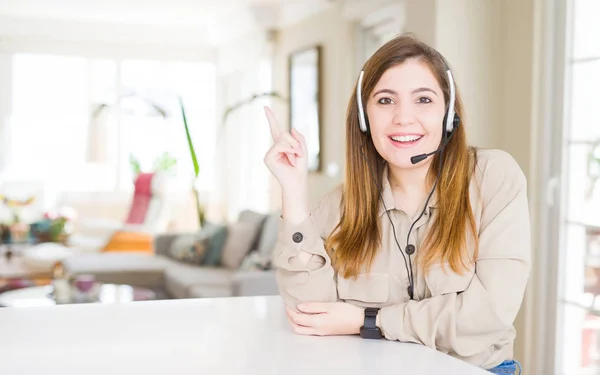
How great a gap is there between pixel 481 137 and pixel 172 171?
19.3 ft

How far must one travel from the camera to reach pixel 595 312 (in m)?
3.17

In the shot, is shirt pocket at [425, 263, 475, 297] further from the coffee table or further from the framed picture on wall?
the framed picture on wall

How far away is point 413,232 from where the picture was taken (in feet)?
4.75

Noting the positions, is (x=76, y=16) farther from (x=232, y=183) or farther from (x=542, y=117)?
(x=542, y=117)

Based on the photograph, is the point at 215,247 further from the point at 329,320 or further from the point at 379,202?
the point at 329,320

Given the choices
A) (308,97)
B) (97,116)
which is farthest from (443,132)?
(97,116)

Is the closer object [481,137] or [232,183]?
[481,137]

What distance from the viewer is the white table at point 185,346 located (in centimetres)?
110

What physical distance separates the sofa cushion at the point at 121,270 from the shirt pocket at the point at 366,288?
13.4 feet

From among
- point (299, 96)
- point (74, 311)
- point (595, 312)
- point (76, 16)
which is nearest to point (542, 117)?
point (595, 312)

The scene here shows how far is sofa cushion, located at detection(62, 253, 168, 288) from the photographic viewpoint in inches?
209

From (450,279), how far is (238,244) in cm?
399

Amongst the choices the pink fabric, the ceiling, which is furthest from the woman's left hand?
the pink fabric

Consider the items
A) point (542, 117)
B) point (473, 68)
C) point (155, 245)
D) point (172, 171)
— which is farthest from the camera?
point (172, 171)
